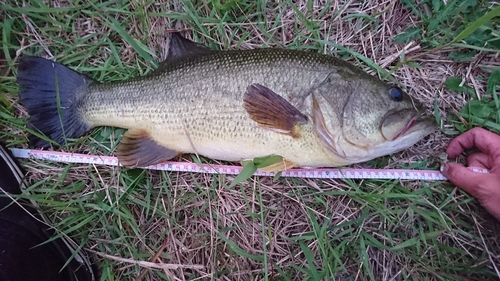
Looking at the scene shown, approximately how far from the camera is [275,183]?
303cm

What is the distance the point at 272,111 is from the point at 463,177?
151 cm

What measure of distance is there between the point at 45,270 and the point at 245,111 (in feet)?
6.85

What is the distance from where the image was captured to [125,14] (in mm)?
3252

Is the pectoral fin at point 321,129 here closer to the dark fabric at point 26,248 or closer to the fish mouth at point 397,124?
the fish mouth at point 397,124

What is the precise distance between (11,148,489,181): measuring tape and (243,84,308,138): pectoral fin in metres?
0.51

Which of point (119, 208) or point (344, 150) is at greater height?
point (344, 150)

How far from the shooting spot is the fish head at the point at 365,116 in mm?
2498

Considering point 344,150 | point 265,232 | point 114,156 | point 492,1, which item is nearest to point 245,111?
point 344,150

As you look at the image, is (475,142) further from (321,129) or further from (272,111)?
(272,111)

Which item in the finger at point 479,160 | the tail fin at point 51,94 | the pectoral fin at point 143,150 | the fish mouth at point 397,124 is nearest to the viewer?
the fish mouth at point 397,124

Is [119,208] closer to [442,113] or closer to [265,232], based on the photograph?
[265,232]

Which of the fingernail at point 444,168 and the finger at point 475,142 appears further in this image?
the fingernail at point 444,168

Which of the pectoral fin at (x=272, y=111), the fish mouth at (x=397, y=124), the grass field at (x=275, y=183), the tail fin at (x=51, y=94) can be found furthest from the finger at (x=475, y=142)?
the tail fin at (x=51, y=94)

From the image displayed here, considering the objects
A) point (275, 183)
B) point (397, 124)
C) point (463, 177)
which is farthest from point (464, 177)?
point (275, 183)
